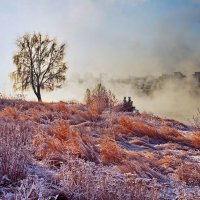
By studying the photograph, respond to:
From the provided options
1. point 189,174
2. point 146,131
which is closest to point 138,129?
point 146,131

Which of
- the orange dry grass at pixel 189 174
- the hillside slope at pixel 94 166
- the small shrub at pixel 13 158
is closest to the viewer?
the hillside slope at pixel 94 166

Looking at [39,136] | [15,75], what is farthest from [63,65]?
[39,136]

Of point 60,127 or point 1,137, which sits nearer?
point 1,137

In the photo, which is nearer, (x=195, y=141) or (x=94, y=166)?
(x=94, y=166)

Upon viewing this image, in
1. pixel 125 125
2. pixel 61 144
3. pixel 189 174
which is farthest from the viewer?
pixel 125 125

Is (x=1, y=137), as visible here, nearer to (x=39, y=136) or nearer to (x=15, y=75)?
(x=39, y=136)

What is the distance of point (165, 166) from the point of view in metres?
6.56

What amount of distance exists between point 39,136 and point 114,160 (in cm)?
123

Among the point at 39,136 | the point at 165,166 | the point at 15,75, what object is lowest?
the point at 165,166

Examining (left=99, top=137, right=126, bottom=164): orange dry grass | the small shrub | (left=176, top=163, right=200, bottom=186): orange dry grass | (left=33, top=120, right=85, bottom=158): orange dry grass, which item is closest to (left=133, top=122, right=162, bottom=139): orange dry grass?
(left=33, top=120, right=85, bottom=158): orange dry grass

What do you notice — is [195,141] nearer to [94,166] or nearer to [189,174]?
[189,174]

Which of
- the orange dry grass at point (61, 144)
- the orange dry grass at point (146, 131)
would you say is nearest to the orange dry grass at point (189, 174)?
the orange dry grass at point (61, 144)

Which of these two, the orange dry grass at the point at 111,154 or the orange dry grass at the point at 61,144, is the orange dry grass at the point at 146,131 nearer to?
the orange dry grass at the point at 61,144

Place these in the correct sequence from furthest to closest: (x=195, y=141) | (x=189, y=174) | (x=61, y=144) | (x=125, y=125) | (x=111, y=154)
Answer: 1. (x=125, y=125)
2. (x=195, y=141)
3. (x=61, y=144)
4. (x=111, y=154)
5. (x=189, y=174)
